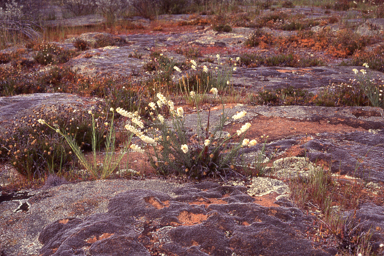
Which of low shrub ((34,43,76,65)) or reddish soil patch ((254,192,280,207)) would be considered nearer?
reddish soil patch ((254,192,280,207))

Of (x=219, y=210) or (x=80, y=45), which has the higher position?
(x=80, y=45)

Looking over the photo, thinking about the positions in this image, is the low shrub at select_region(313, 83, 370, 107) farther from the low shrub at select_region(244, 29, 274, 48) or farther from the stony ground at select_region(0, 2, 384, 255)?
the low shrub at select_region(244, 29, 274, 48)

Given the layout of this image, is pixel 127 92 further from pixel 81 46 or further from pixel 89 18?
pixel 89 18

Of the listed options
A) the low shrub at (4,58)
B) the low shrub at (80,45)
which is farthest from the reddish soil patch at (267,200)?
the low shrub at (80,45)

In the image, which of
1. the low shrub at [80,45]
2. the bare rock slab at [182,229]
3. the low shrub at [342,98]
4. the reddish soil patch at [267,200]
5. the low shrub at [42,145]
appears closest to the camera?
the bare rock slab at [182,229]

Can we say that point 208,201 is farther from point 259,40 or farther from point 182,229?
point 259,40

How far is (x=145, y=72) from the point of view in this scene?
8.33 metres

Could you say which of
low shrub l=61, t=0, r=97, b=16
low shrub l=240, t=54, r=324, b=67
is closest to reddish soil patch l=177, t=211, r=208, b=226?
low shrub l=240, t=54, r=324, b=67

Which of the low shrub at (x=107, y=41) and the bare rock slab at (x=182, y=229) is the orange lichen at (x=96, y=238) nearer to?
the bare rock slab at (x=182, y=229)

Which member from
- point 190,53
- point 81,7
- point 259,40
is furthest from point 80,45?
point 81,7

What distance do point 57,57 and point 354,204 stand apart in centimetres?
963

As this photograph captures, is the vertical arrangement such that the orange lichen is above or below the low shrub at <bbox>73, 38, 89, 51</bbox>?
below

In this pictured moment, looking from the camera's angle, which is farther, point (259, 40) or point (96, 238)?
point (259, 40)

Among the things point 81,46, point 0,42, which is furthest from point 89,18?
point 81,46
